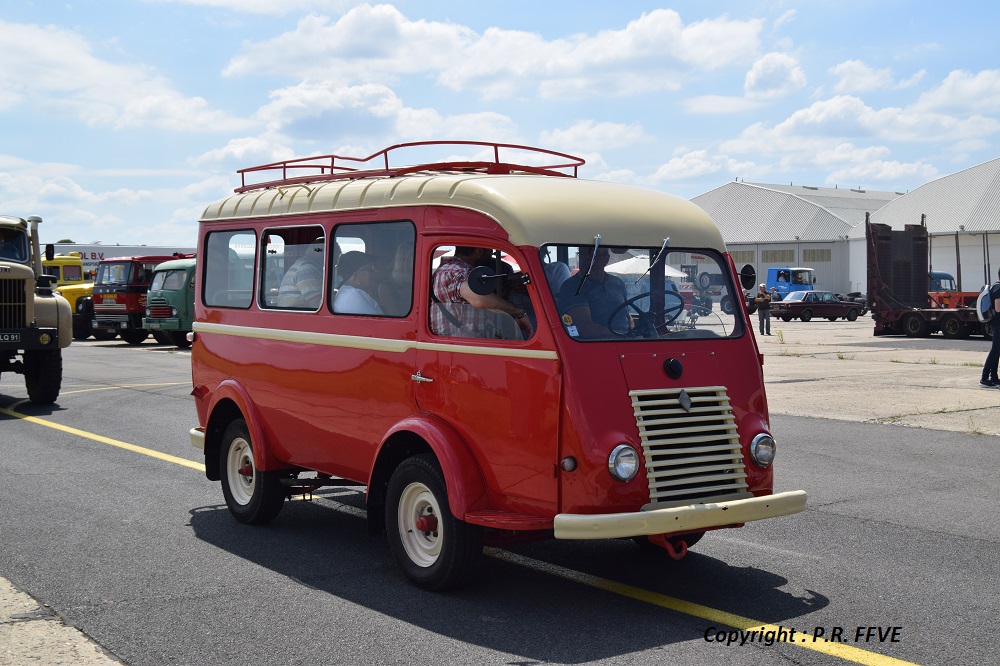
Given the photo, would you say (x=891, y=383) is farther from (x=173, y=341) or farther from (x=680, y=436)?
(x=173, y=341)

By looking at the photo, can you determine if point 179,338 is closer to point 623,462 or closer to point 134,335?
point 134,335

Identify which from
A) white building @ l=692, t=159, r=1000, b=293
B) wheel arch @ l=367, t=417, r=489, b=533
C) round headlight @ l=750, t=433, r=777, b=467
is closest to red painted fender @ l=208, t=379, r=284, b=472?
wheel arch @ l=367, t=417, r=489, b=533

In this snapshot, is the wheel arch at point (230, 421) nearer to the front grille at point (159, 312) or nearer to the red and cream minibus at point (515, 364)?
the red and cream minibus at point (515, 364)

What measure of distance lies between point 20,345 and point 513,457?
12.5m

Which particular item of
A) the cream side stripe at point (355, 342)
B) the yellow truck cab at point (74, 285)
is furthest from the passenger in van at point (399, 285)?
the yellow truck cab at point (74, 285)

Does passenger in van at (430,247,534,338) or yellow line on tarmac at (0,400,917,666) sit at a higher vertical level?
passenger in van at (430,247,534,338)

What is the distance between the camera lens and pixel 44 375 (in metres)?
16.3

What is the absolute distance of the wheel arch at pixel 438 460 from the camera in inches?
236

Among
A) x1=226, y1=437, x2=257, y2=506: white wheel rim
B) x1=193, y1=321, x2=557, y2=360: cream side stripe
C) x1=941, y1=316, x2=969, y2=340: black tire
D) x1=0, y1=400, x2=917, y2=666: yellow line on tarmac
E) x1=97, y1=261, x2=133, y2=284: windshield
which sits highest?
x1=97, y1=261, x2=133, y2=284: windshield

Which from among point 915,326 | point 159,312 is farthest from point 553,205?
point 915,326

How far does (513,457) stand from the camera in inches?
234

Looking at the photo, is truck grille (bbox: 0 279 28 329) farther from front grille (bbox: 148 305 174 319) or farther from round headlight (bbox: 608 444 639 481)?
front grille (bbox: 148 305 174 319)

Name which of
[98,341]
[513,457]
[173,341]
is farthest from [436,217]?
[98,341]

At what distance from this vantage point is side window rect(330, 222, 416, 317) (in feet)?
22.2
